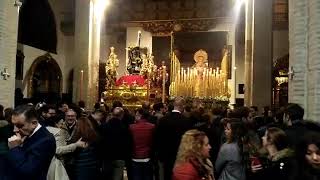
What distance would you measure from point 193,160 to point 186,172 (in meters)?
0.16

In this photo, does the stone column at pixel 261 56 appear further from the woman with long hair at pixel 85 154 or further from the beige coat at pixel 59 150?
the beige coat at pixel 59 150

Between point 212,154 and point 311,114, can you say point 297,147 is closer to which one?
point 212,154

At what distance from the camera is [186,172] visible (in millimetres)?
4434

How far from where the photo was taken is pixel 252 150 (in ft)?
17.8

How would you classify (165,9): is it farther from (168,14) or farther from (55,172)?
(55,172)

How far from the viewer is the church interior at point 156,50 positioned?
1853 cm

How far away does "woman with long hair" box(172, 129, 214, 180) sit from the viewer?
445cm

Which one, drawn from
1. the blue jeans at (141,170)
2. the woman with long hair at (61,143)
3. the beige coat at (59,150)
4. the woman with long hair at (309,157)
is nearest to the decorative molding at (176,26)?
the blue jeans at (141,170)

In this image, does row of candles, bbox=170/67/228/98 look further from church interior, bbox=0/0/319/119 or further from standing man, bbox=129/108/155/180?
standing man, bbox=129/108/155/180

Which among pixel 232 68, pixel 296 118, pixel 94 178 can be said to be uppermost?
pixel 232 68

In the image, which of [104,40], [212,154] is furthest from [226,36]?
[212,154]

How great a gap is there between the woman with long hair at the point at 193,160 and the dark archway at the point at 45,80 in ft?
57.1

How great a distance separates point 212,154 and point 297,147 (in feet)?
13.0

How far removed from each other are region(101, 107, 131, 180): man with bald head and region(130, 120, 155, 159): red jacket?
13 cm
